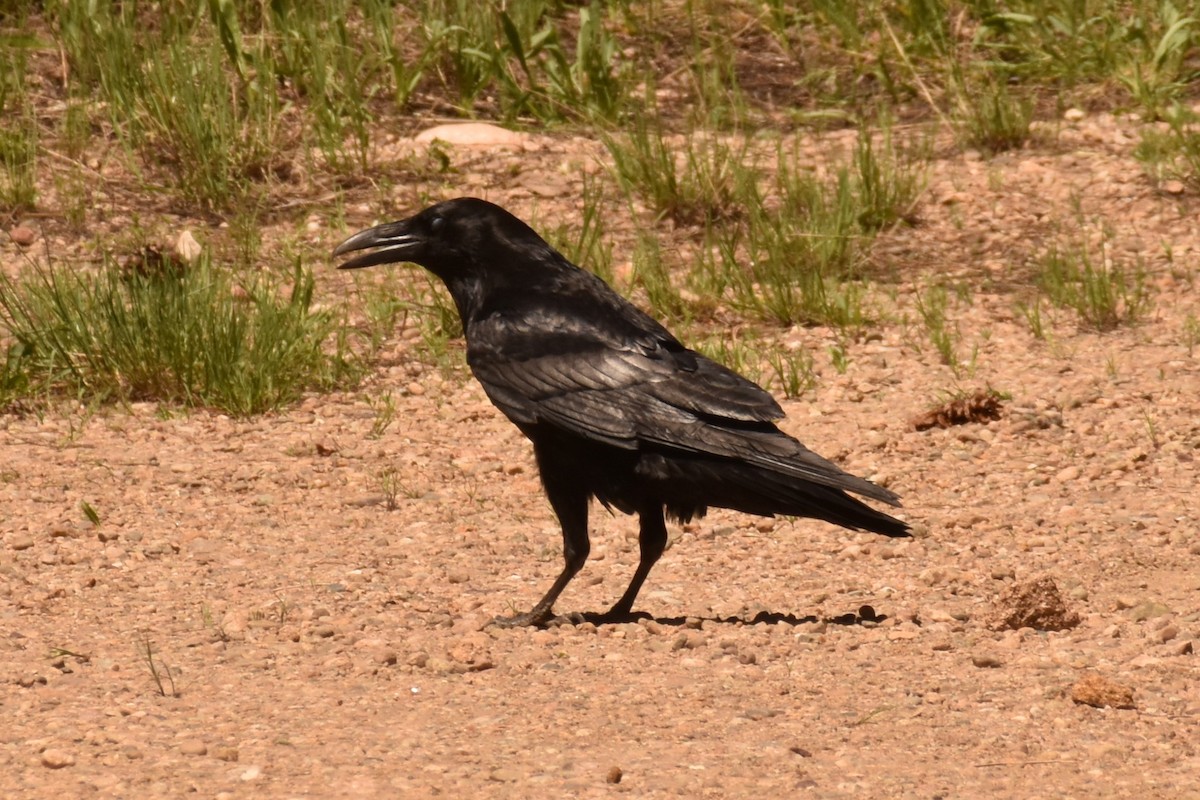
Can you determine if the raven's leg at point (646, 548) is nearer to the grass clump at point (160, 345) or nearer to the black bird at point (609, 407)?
the black bird at point (609, 407)

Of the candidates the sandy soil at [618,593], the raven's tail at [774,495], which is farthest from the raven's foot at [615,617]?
the raven's tail at [774,495]

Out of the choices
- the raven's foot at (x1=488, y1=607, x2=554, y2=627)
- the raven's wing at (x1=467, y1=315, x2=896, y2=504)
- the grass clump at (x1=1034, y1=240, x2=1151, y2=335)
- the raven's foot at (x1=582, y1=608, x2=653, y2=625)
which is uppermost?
the raven's wing at (x1=467, y1=315, x2=896, y2=504)

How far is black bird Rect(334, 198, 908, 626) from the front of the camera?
4480 millimetres

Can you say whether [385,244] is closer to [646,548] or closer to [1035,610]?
[646,548]

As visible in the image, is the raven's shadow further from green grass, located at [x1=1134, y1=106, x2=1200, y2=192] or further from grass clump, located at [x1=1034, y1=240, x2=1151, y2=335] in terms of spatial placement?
green grass, located at [x1=1134, y1=106, x2=1200, y2=192]

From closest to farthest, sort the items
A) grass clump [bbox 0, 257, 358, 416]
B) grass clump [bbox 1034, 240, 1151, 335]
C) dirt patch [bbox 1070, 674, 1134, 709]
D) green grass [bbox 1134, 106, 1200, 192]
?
1. dirt patch [bbox 1070, 674, 1134, 709]
2. grass clump [bbox 0, 257, 358, 416]
3. grass clump [bbox 1034, 240, 1151, 335]
4. green grass [bbox 1134, 106, 1200, 192]

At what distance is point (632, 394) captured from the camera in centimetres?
468

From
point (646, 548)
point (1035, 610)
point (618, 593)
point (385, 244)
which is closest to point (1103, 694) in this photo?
point (1035, 610)

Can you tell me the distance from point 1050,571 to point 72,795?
2.78m

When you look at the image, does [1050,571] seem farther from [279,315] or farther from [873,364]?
[279,315]

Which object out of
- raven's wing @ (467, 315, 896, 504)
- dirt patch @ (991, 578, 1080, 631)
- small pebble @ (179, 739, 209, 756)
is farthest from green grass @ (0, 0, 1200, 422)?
small pebble @ (179, 739, 209, 756)

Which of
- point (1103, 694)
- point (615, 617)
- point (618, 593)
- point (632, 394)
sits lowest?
point (618, 593)

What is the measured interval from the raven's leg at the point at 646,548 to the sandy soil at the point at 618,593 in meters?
0.12

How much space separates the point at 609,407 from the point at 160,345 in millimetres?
2447
